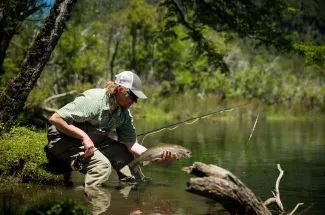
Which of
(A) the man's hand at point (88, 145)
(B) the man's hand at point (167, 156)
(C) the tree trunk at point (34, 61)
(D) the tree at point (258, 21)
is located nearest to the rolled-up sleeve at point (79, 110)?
(A) the man's hand at point (88, 145)

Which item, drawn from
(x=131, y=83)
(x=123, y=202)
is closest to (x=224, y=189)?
(x=123, y=202)

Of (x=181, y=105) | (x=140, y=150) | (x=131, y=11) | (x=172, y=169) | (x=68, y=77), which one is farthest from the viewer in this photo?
(x=131, y=11)

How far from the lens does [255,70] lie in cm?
4559

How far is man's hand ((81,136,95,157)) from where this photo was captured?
667 centimetres

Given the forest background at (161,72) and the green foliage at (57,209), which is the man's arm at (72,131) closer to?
the green foliage at (57,209)

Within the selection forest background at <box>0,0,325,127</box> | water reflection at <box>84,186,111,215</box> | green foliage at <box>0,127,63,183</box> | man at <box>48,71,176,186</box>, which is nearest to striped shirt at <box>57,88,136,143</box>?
man at <box>48,71,176,186</box>

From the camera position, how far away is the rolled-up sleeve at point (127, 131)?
7.34m

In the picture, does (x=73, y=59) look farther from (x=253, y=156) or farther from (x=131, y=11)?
(x=253, y=156)

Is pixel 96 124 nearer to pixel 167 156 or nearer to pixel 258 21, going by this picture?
pixel 167 156

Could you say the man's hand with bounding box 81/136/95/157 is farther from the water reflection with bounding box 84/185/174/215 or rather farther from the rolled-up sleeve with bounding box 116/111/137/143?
the rolled-up sleeve with bounding box 116/111/137/143

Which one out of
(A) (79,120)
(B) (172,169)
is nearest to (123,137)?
(A) (79,120)

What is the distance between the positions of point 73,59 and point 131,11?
42.0 ft

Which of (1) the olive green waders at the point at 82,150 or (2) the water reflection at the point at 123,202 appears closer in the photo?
(2) the water reflection at the point at 123,202

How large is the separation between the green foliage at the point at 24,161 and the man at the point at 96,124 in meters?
0.29
